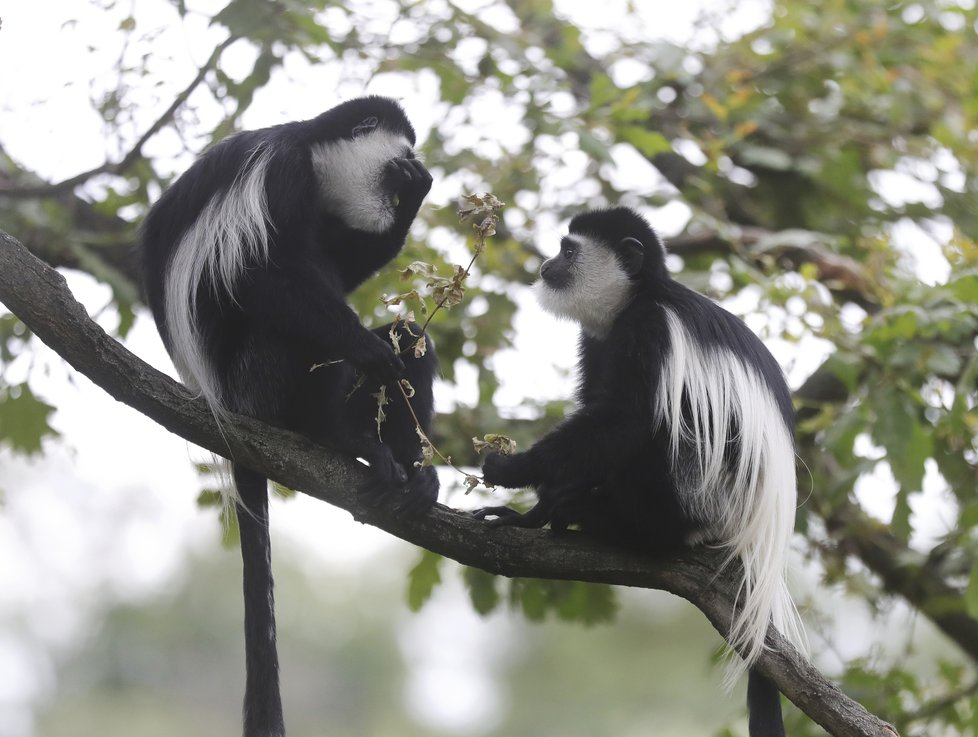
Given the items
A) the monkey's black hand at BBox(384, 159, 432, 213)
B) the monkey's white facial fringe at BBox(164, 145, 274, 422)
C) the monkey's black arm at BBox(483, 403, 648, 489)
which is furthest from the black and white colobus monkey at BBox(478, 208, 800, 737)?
the monkey's white facial fringe at BBox(164, 145, 274, 422)

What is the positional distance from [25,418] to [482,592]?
3.84ft

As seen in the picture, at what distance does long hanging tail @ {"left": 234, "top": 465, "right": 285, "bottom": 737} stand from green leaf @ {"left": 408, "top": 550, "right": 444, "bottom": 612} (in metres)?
0.37

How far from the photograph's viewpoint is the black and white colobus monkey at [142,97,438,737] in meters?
1.99

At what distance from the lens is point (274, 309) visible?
2.01 meters

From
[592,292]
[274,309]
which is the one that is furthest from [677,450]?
[274,309]

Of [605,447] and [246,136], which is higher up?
[246,136]

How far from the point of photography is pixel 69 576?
14023 mm

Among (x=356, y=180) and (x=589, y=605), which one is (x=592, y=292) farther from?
(x=589, y=605)

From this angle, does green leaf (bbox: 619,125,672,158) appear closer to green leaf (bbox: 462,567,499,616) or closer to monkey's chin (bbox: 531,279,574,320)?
monkey's chin (bbox: 531,279,574,320)

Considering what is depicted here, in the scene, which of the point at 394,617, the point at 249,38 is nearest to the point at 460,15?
the point at 249,38

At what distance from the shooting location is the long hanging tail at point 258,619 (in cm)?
206

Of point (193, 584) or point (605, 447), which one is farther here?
point (193, 584)

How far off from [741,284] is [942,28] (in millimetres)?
1645

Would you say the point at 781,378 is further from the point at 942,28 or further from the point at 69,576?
the point at 69,576
